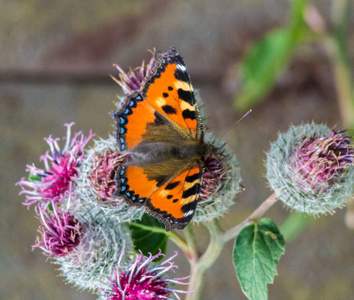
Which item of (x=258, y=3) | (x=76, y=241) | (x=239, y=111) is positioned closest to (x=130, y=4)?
(x=258, y=3)

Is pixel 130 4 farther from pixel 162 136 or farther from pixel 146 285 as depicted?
pixel 146 285

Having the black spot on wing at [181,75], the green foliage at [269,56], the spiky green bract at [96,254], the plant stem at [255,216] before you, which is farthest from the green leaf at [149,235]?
the green foliage at [269,56]

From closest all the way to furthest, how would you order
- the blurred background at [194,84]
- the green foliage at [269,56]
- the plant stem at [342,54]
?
1. the green foliage at [269,56]
2. the plant stem at [342,54]
3. the blurred background at [194,84]

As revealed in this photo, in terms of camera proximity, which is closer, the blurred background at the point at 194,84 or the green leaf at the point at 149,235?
the green leaf at the point at 149,235

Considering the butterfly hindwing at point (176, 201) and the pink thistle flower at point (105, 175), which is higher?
the pink thistle flower at point (105, 175)

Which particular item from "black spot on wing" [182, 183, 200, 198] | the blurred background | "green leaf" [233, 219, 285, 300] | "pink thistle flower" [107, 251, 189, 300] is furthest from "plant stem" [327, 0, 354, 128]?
"pink thistle flower" [107, 251, 189, 300]

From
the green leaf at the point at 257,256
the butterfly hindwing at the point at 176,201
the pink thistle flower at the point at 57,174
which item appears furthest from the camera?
the pink thistle flower at the point at 57,174

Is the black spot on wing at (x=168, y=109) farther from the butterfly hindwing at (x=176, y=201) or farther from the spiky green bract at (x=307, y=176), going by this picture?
the spiky green bract at (x=307, y=176)

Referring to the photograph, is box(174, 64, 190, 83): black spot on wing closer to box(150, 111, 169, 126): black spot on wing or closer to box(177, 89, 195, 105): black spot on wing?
box(177, 89, 195, 105): black spot on wing
